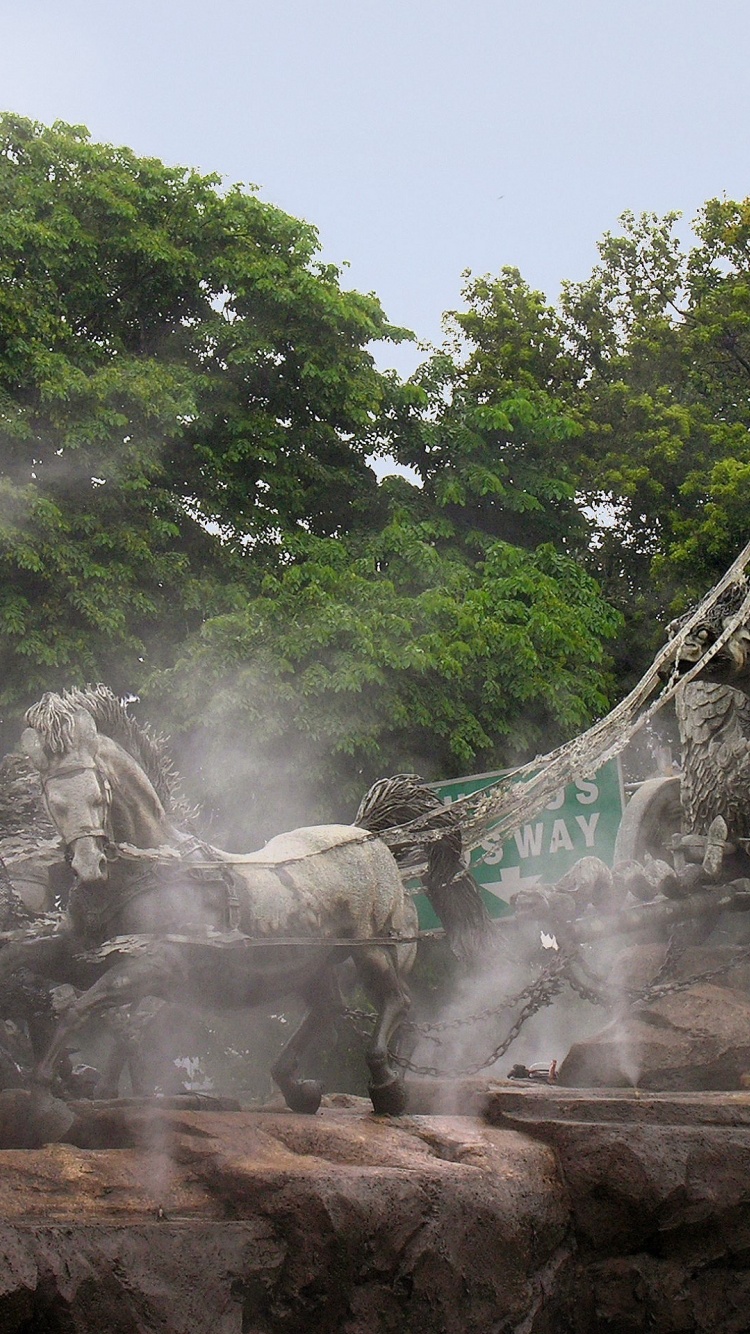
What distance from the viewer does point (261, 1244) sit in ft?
14.7

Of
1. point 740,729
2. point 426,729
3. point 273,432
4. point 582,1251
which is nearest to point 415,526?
point 273,432

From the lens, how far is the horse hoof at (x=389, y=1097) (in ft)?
19.0

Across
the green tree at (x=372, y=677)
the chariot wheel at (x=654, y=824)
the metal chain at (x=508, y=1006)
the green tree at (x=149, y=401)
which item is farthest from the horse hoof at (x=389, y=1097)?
the green tree at (x=149, y=401)

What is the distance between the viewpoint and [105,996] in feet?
17.3

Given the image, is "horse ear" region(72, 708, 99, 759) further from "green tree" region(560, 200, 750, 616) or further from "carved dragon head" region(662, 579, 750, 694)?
"green tree" region(560, 200, 750, 616)

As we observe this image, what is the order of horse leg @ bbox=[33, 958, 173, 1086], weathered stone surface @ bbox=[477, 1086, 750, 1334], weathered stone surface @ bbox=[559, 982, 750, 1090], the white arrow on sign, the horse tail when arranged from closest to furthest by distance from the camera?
horse leg @ bbox=[33, 958, 173, 1086]
weathered stone surface @ bbox=[477, 1086, 750, 1334]
weathered stone surface @ bbox=[559, 982, 750, 1090]
the horse tail
the white arrow on sign

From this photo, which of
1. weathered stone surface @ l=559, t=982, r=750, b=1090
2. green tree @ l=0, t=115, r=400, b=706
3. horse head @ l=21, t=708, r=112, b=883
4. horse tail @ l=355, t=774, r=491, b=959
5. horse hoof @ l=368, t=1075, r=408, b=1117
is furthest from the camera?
green tree @ l=0, t=115, r=400, b=706

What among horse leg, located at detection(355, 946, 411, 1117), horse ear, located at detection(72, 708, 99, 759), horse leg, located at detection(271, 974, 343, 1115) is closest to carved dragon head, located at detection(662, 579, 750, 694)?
horse leg, located at detection(355, 946, 411, 1117)

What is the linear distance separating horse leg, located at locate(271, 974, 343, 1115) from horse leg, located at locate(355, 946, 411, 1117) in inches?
6.6

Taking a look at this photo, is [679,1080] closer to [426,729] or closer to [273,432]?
[426,729]

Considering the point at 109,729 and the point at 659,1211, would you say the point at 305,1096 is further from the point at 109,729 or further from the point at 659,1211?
the point at 109,729

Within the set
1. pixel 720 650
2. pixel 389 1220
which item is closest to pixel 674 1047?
pixel 720 650

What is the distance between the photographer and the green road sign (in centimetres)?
1048

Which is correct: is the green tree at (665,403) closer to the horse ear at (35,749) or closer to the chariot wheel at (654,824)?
the chariot wheel at (654,824)
